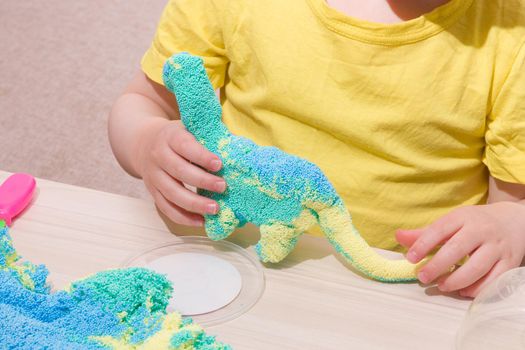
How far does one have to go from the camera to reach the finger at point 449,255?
0.52 meters

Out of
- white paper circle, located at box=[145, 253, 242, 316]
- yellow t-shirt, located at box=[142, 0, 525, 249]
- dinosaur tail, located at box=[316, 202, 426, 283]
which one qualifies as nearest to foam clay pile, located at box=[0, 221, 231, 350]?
white paper circle, located at box=[145, 253, 242, 316]

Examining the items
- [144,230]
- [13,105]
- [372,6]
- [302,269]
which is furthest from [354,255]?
[13,105]

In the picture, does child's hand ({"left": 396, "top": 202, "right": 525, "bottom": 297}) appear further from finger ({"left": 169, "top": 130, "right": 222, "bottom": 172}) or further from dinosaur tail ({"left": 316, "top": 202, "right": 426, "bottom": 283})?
finger ({"left": 169, "top": 130, "right": 222, "bottom": 172})

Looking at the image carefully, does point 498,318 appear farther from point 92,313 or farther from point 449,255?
point 92,313

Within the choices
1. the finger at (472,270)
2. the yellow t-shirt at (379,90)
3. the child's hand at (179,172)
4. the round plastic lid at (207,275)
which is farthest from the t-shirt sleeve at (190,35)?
the finger at (472,270)

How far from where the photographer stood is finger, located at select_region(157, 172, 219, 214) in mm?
532

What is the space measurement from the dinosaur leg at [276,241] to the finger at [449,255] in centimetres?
10

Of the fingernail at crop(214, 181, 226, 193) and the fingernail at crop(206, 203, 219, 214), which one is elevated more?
the fingernail at crop(214, 181, 226, 193)

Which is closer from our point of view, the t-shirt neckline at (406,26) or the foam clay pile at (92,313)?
the foam clay pile at (92,313)

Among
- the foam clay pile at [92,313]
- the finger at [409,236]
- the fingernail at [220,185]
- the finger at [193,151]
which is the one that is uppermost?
the finger at [193,151]

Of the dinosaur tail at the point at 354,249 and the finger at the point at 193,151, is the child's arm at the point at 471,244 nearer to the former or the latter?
the dinosaur tail at the point at 354,249

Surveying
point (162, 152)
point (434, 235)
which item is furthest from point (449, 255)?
point (162, 152)

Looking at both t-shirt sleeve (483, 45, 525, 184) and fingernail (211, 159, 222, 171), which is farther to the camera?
t-shirt sleeve (483, 45, 525, 184)

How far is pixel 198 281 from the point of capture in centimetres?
52
